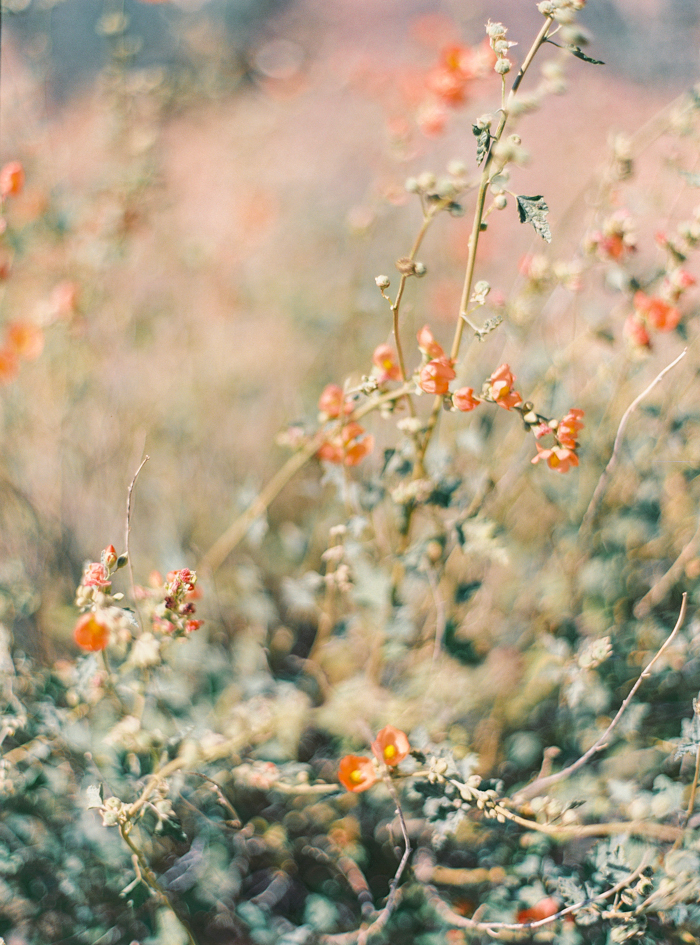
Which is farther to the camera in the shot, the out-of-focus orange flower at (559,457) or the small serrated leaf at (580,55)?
the out-of-focus orange flower at (559,457)

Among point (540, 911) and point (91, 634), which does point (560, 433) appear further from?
point (540, 911)

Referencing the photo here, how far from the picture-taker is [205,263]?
2.47m

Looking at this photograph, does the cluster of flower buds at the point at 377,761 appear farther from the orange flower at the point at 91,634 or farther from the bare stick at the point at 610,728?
the orange flower at the point at 91,634

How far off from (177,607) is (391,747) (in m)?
0.43

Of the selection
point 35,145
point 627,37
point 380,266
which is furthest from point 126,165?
point 627,37

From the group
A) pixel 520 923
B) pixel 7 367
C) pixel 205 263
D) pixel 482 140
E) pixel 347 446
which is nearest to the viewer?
pixel 482 140

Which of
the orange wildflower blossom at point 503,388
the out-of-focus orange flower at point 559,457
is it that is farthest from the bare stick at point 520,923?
the orange wildflower blossom at point 503,388

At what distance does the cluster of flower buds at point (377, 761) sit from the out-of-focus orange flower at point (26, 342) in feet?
4.80

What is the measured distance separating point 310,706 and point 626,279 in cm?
134

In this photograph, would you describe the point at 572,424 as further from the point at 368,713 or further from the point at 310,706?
the point at 310,706

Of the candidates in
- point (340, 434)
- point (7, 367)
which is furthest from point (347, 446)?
point (7, 367)

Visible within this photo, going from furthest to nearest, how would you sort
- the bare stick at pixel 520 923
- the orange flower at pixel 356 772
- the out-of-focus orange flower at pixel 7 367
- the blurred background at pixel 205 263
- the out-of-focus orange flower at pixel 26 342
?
1. the blurred background at pixel 205 263
2. the out-of-focus orange flower at pixel 26 342
3. the out-of-focus orange flower at pixel 7 367
4. the orange flower at pixel 356 772
5. the bare stick at pixel 520 923

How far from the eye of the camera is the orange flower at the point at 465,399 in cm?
92

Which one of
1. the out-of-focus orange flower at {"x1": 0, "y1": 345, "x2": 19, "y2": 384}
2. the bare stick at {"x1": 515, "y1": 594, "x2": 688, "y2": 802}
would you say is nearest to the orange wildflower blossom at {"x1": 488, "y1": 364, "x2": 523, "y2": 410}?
the bare stick at {"x1": 515, "y1": 594, "x2": 688, "y2": 802}
